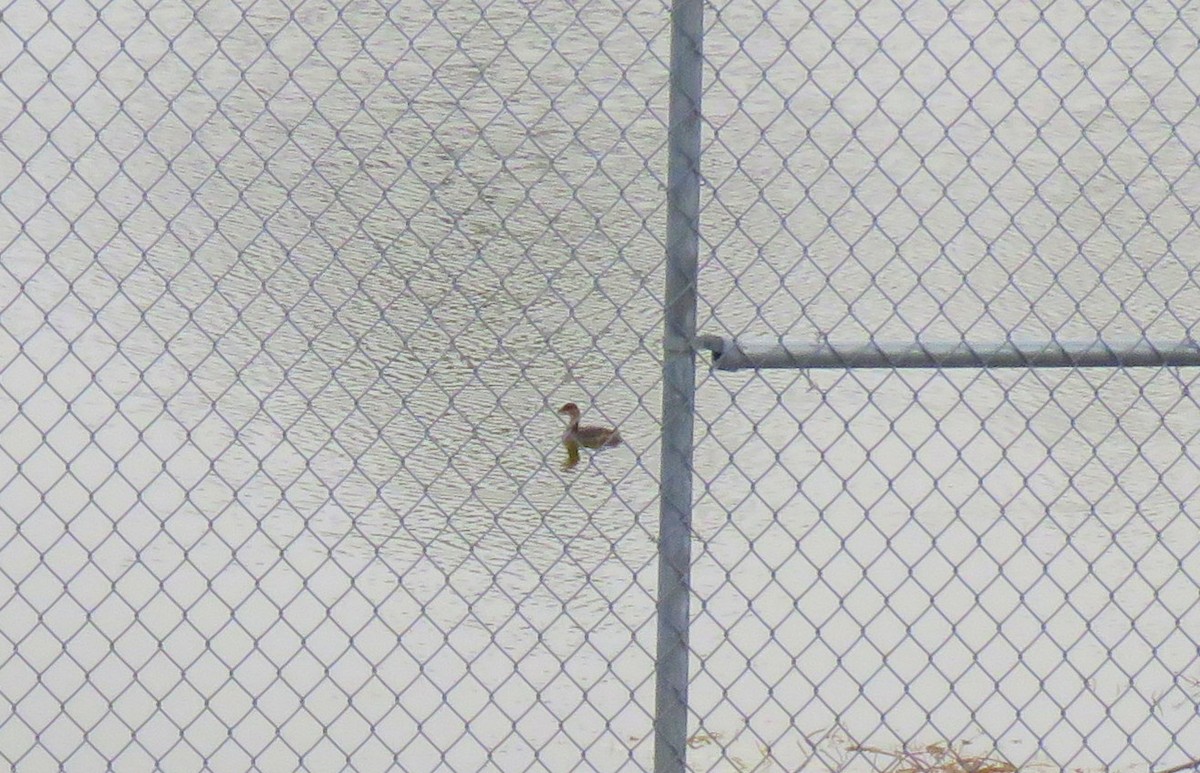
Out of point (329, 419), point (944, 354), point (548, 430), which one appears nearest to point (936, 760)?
point (944, 354)

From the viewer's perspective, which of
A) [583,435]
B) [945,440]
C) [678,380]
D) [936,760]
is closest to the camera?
[678,380]

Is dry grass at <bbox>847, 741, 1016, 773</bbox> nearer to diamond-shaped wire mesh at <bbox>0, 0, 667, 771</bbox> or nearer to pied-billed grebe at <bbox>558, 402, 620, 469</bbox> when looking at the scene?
diamond-shaped wire mesh at <bbox>0, 0, 667, 771</bbox>

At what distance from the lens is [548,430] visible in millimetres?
3924

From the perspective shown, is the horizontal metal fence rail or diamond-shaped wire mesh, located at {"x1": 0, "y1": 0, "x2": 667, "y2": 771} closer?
the horizontal metal fence rail

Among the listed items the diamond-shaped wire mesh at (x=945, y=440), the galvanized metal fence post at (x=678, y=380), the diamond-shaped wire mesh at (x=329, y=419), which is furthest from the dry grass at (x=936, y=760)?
the galvanized metal fence post at (x=678, y=380)

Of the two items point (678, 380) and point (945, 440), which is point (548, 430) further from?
point (678, 380)

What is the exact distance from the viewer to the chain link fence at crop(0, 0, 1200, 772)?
310 cm

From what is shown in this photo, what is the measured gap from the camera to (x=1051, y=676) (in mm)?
3463

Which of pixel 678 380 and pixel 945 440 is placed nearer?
pixel 678 380

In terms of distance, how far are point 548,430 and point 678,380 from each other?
4.78ft

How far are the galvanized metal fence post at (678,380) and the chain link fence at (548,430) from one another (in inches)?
7.9

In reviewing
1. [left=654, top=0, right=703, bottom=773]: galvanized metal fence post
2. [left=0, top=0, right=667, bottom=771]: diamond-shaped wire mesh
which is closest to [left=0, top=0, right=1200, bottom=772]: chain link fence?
[left=0, top=0, right=667, bottom=771]: diamond-shaped wire mesh

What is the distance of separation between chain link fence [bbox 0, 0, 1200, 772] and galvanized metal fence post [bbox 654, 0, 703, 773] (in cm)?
20

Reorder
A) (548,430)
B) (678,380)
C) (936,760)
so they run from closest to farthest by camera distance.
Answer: (678,380)
(936,760)
(548,430)
